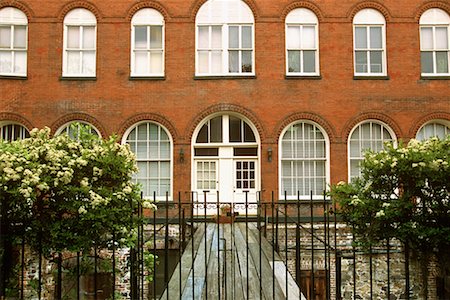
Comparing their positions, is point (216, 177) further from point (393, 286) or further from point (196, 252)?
point (196, 252)

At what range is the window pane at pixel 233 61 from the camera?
1997 centimetres

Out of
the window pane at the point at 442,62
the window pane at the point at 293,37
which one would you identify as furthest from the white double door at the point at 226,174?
the window pane at the point at 442,62

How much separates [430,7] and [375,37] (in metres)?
2.37

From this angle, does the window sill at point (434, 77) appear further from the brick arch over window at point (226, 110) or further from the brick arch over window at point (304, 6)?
the brick arch over window at point (226, 110)

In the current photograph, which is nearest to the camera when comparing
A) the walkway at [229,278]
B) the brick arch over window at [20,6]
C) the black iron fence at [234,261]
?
the walkway at [229,278]

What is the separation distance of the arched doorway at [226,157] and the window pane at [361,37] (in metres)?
5.17

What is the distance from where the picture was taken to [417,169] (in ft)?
32.1

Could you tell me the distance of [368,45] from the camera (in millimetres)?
20094

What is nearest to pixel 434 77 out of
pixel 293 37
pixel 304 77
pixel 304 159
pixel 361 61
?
pixel 361 61

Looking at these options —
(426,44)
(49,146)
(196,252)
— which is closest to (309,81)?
(426,44)

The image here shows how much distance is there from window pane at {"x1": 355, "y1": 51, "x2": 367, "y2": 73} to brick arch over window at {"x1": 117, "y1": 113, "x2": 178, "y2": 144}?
7330mm

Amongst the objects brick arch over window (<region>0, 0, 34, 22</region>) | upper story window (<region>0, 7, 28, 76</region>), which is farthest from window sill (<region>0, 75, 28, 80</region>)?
brick arch over window (<region>0, 0, 34, 22</region>)

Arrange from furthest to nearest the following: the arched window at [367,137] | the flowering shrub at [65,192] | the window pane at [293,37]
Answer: the window pane at [293,37]
the arched window at [367,137]
the flowering shrub at [65,192]

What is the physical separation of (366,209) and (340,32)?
1136cm
